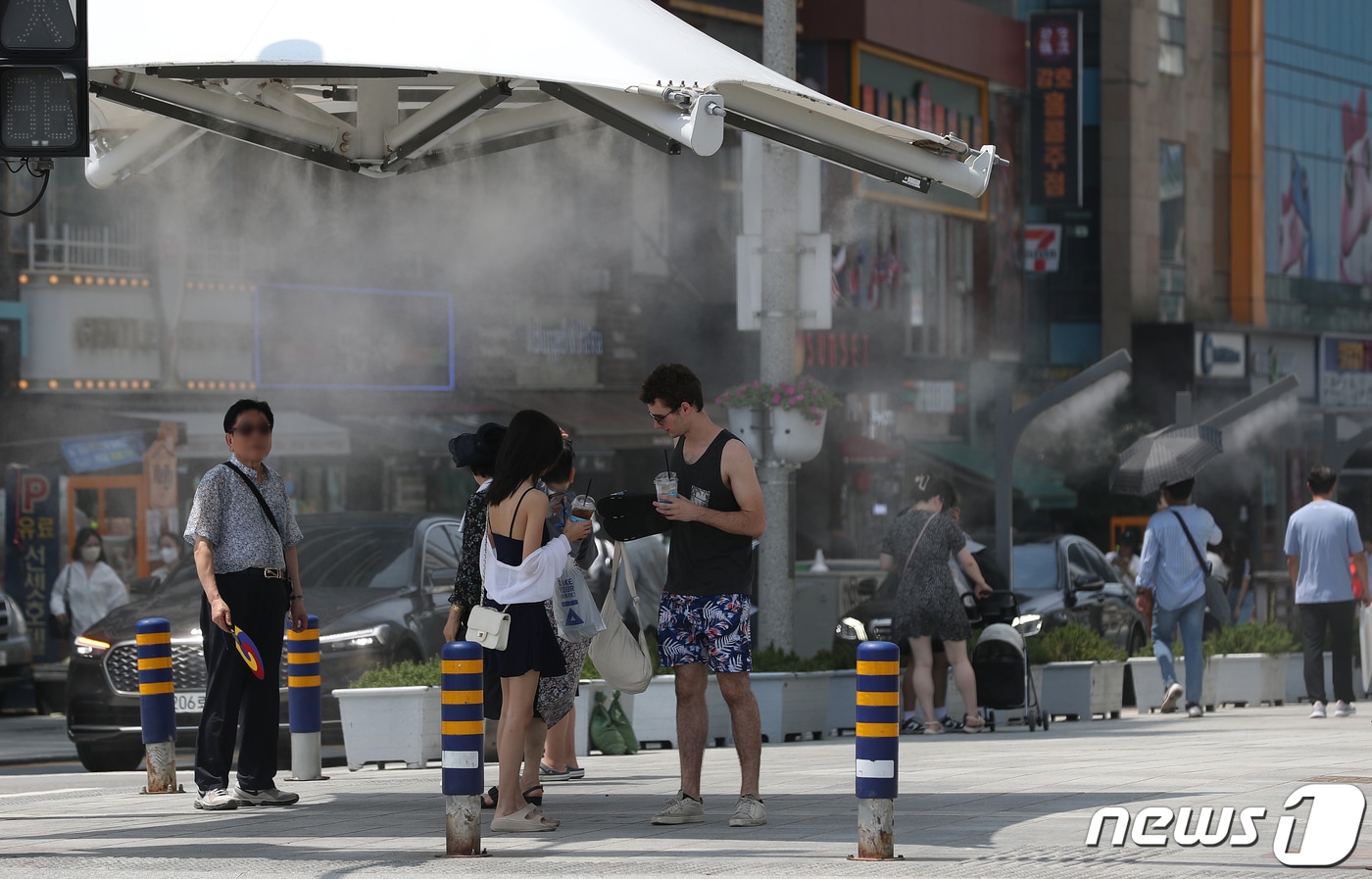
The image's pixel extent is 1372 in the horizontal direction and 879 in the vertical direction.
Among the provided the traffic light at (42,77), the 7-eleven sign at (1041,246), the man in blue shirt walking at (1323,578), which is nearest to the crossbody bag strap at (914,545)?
the man in blue shirt walking at (1323,578)

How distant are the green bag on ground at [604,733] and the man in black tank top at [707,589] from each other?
4.39m

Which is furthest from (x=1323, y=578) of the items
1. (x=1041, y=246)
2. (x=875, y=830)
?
(x=1041, y=246)

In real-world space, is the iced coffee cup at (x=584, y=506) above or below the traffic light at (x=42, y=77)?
below

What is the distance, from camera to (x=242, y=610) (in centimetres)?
964

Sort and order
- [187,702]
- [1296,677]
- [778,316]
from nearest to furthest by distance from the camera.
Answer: [187,702], [778,316], [1296,677]

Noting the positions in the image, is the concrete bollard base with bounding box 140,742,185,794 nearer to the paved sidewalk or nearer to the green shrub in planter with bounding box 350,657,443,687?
the paved sidewalk

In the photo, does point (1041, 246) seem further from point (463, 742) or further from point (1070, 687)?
point (463, 742)

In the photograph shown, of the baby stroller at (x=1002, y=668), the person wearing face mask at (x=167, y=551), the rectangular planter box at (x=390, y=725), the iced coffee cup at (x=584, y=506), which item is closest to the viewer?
the iced coffee cup at (x=584, y=506)

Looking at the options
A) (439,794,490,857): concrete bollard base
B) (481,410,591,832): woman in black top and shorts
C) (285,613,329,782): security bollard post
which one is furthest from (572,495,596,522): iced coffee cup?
(285,613,329,782): security bollard post

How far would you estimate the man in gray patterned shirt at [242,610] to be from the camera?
966cm

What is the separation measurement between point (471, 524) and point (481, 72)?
2.12 m

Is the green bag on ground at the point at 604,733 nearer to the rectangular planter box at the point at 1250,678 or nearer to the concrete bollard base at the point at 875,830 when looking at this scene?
the concrete bollard base at the point at 875,830

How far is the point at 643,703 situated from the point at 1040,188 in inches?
1232

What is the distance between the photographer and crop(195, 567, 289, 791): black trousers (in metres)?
9.66
